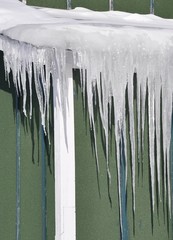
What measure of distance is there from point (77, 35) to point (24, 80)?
508 millimetres

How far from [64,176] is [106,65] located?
777 mm

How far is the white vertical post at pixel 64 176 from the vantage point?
197 inches

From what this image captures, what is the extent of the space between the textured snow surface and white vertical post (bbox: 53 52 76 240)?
62 millimetres

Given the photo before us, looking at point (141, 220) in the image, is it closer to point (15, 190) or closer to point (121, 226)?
point (121, 226)

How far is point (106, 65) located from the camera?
190 inches

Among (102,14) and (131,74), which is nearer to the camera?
(131,74)

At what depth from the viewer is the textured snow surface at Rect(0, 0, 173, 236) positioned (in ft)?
15.6

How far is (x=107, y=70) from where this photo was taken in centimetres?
484

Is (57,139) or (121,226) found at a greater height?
(57,139)

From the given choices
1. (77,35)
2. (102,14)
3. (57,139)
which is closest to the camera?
(77,35)

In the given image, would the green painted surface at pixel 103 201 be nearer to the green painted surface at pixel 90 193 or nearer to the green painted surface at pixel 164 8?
the green painted surface at pixel 90 193

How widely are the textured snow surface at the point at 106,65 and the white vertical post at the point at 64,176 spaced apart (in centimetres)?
6

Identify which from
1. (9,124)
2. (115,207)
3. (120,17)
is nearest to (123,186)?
(115,207)

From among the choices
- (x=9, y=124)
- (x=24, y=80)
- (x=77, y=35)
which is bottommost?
(x=9, y=124)
